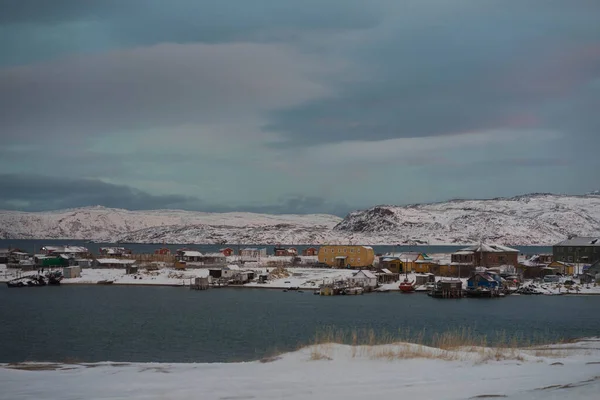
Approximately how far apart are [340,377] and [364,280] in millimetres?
64594

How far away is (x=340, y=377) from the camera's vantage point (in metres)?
18.7

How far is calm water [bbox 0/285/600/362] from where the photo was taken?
36562mm

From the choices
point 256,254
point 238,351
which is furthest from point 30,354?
point 256,254

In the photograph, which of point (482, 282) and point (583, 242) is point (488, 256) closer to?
point (583, 242)

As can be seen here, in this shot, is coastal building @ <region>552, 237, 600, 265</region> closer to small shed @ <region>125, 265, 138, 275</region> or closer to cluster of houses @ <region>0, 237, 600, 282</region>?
cluster of houses @ <region>0, 237, 600, 282</region>

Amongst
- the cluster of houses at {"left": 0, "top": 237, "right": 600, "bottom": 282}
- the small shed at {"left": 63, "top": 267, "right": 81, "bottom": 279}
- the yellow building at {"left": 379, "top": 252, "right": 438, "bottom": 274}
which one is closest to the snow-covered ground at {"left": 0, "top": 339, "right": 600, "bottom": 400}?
the cluster of houses at {"left": 0, "top": 237, "right": 600, "bottom": 282}

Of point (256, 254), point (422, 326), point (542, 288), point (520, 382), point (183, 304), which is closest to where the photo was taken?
point (520, 382)

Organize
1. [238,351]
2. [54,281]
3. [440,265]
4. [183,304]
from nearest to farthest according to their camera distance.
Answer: [238,351] → [183,304] → [54,281] → [440,265]

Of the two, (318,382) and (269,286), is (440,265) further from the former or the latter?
(318,382)

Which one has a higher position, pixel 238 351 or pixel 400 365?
pixel 400 365

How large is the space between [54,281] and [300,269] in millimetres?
37147

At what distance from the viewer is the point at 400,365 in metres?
20.5

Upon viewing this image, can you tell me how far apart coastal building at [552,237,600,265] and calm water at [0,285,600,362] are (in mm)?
41073

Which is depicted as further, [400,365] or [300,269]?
[300,269]
